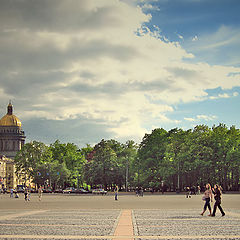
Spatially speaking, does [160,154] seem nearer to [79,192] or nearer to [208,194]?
[79,192]

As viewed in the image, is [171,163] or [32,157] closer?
[171,163]

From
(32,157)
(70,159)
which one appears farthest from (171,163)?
(32,157)

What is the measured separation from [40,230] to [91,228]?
82.9 inches

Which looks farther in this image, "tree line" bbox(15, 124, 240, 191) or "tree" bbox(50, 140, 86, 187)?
"tree" bbox(50, 140, 86, 187)

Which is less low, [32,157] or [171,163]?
[32,157]

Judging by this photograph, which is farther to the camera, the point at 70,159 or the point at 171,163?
the point at 70,159

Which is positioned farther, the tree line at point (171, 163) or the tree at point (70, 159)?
the tree at point (70, 159)

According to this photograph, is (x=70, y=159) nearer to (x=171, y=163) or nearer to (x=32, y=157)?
(x=32, y=157)

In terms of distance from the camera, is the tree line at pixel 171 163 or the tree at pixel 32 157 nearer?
the tree line at pixel 171 163

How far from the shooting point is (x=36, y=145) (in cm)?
13525

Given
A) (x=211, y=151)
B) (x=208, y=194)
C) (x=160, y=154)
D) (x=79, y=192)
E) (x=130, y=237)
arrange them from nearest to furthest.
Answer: (x=130, y=237) < (x=208, y=194) < (x=211, y=151) < (x=160, y=154) < (x=79, y=192)

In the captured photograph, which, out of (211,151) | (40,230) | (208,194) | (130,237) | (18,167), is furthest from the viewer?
(18,167)

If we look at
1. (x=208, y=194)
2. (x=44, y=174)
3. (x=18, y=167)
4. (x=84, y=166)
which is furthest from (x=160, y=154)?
(x=208, y=194)

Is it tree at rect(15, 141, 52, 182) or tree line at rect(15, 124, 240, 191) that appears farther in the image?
tree at rect(15, 141, 52, 182)
